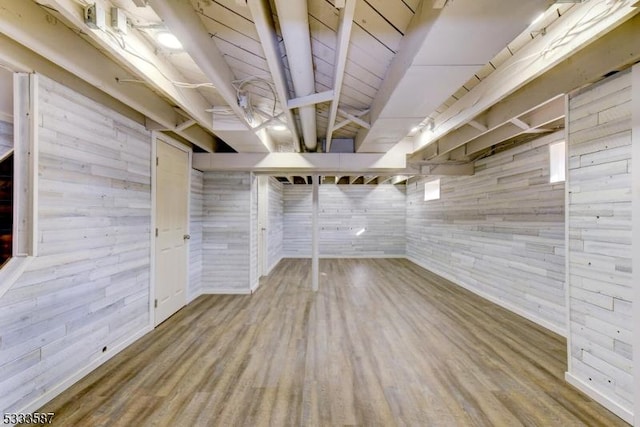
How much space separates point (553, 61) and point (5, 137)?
4425mm

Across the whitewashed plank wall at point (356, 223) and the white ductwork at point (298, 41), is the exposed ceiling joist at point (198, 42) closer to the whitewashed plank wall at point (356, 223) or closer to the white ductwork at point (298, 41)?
the white ductwork at point (298, 41)

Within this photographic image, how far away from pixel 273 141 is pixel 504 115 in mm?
2958

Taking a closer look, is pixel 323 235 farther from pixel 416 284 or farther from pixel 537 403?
pixel 537 403

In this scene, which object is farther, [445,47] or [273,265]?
[273,265]

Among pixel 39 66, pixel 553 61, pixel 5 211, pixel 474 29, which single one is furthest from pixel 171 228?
pixel 553 61

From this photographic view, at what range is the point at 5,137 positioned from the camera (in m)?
2.56

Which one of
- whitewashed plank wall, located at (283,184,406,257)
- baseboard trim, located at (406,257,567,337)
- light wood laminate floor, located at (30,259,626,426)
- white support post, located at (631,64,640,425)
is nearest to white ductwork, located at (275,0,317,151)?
white support post, located at (631,64,640,425)

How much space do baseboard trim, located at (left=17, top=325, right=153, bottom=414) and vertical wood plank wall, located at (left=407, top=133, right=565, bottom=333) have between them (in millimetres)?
4506

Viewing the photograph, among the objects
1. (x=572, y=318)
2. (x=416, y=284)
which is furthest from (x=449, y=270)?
(x=572, y=318)

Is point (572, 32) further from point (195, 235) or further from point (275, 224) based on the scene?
point (275, 224)

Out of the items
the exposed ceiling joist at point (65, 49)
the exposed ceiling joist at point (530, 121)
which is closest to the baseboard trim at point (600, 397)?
the exposed ceiling joist at point (530, 121)

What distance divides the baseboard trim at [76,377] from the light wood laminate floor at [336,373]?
5cm

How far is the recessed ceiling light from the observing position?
65.9 inches

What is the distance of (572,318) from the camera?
6.85 ft
